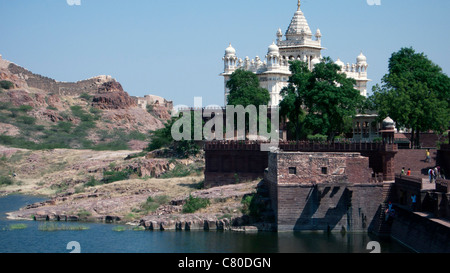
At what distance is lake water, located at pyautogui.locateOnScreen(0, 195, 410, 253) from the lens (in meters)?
38.2

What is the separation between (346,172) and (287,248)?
672cm

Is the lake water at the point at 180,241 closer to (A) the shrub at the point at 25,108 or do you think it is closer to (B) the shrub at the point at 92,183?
(B) the shrub at the point at 92,183

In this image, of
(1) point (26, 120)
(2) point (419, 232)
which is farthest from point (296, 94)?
(1) point (26, 120)

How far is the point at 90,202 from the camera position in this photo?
166ft

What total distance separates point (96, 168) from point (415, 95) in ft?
84.2

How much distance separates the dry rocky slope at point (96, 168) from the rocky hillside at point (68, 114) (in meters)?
0.13

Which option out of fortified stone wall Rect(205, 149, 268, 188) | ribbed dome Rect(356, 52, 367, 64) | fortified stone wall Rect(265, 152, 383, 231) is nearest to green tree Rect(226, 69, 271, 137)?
fortified stone wall Rect(205, 149, 268, 188)

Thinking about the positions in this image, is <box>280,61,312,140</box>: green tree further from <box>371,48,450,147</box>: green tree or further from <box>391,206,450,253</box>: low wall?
<box>391,206,450,253</box>: low wall

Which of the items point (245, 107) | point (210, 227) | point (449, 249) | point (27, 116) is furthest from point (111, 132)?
point (449, 249)

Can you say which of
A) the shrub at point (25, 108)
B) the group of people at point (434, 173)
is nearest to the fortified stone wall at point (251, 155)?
the group of people at point (434, 173)

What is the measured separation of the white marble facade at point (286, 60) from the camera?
7406 centimetres

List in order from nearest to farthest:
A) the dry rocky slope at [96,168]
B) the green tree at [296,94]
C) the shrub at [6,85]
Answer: the dry rocky slope at [96,168] → the green tree at [296,94] → the shrub at [6,85]
